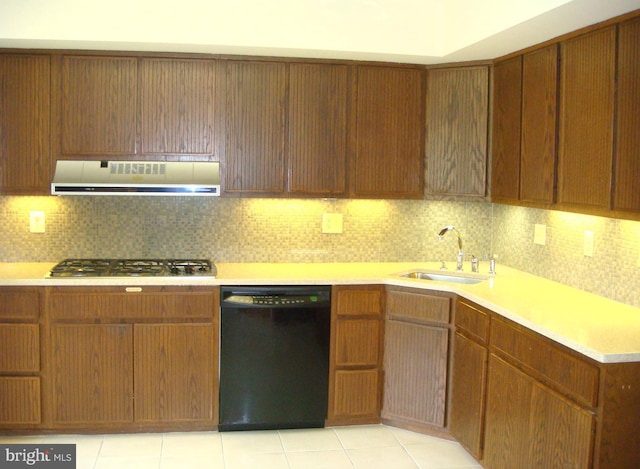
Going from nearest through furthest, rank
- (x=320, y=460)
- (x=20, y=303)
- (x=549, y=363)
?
(x=549, y=363) → (x=320, y=460) → (x=20, y=303)

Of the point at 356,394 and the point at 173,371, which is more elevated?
the point at 173,371

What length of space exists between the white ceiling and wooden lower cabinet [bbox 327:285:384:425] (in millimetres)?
1434

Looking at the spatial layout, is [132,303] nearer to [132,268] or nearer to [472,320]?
[132,268]

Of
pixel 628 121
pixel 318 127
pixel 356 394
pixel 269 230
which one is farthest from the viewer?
pixel 269 230

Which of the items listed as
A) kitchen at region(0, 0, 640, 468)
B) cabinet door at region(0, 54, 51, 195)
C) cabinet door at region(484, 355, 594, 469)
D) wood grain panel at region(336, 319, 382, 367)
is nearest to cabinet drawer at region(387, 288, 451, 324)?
wood grain panel at region(336, 319, 382, 367)

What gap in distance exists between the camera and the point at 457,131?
182 inches

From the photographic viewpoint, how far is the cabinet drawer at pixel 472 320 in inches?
147

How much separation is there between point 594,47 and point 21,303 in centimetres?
321

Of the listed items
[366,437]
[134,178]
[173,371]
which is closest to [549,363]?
[366,437]

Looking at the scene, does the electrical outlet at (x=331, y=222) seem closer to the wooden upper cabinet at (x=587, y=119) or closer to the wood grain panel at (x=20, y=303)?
the wooden upper cabinet at (x=587, y=119)

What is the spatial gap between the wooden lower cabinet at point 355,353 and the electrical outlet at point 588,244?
1.14 metres

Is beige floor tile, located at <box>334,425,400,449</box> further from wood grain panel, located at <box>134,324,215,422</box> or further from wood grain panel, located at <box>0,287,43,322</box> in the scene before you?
wood grain panel, located at <box>0,287,43,322</box>

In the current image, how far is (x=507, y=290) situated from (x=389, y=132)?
128 cm

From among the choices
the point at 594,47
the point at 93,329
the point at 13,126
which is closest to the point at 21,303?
the point at 93,329
